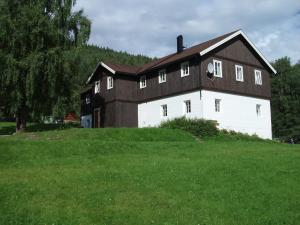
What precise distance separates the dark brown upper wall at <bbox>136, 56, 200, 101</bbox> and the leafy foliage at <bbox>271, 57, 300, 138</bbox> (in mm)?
31265

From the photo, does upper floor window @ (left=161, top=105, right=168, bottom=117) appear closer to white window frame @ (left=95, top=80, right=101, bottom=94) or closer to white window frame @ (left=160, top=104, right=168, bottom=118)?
white window frame @ (left=160, top=104, right=168, bottom=118)

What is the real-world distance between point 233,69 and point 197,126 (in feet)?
25.6

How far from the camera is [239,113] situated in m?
33.5

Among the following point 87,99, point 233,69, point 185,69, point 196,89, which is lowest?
point 196,89

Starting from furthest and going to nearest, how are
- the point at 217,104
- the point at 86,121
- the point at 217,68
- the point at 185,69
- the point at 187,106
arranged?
the point at 86,121 → the point at 185,69 → the point at 217,68 → the point at 187,106 → the point at 217,104

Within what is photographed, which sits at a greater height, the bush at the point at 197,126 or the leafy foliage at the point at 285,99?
the leafy foliage at the point at 285,99

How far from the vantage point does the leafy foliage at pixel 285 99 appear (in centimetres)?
6122

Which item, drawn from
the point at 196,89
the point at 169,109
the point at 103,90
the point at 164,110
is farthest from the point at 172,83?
the point at 103,90

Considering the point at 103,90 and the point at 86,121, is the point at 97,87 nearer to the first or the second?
the point at 103,90

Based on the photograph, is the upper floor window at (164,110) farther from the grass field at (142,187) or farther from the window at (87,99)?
the grass field at (142,187)

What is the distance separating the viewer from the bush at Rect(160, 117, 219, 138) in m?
28.7

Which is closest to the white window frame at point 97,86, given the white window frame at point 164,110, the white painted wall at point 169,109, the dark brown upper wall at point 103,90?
the dark brown upper wall at point 103,90

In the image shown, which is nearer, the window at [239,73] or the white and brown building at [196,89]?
the white and brown building at [196,89]

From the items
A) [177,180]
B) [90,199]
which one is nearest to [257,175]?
[177,180]
